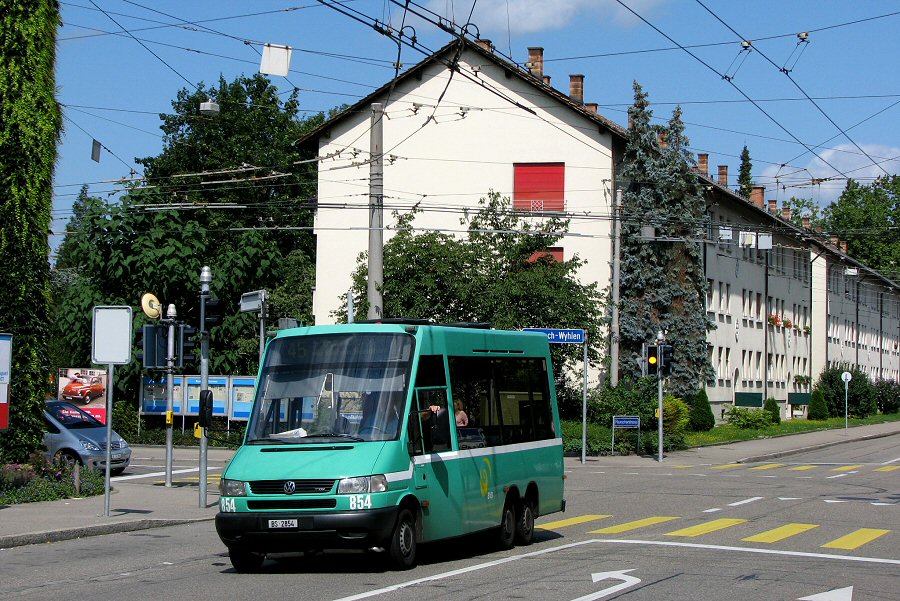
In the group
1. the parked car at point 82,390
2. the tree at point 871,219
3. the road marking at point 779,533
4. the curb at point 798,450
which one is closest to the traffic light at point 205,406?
the road marking at point 779,533

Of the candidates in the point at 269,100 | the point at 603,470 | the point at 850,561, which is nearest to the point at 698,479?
the point at 603,470

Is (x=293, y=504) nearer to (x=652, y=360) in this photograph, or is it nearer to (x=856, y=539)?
(x=856, y=539)

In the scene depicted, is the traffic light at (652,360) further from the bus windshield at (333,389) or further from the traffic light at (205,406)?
the bus windshield at (333,389)

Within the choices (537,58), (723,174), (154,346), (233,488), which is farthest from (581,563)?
(723,174)

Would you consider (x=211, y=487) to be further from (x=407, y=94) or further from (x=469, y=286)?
(x=407, y=94)

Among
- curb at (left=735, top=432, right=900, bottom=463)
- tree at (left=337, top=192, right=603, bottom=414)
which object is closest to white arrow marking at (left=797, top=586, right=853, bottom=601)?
curb at (left=735, top=432, right=900, bottom=463)

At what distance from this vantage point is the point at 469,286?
1630 inches

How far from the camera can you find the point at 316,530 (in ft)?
38.9

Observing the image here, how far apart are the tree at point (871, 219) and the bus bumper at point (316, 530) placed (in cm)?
9271

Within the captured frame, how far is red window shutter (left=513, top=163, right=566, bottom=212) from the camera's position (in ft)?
161

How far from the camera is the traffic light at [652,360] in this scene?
1400 inches

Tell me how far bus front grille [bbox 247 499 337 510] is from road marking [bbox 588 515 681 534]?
6.09 m

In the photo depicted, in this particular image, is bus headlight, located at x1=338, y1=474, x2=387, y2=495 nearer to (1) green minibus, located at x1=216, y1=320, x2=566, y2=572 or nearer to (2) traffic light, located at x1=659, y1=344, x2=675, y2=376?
(1) green minibus, located at x1=216, y1=320, x2=566, y2=572

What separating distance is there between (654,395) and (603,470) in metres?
9.15
